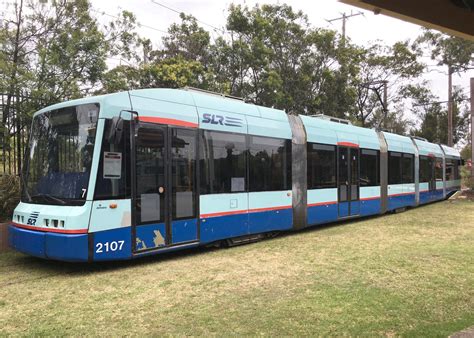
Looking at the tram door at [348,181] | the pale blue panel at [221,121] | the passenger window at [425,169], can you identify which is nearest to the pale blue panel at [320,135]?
the tram door at [348,181]

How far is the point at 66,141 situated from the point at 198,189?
254 cm

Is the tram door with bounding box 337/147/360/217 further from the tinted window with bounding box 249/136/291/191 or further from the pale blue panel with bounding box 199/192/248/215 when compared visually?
the pale blue panel with bounding box 199/192/248/215

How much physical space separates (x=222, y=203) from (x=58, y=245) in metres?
3.35

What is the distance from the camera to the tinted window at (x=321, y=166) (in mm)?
11609

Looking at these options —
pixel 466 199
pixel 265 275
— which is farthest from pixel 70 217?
pixel 466 199

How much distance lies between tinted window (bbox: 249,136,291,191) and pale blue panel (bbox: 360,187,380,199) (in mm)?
4294

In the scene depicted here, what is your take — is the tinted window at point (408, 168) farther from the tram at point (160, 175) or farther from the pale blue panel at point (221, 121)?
the pale blue panel at point (221, 121)

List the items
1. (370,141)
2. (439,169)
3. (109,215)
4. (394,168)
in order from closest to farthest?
(109,215) → (370,141) → (394,168) → (439,169)

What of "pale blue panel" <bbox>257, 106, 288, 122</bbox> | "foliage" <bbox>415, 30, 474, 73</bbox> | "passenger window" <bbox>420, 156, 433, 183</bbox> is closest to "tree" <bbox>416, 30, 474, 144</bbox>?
"foliage" <bbox>415, 30, 474, 73</bbox>

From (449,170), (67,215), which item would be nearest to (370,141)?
(67,215)

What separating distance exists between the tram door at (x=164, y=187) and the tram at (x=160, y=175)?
18 millimetres

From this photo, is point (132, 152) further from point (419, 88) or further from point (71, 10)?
point (419, 88)

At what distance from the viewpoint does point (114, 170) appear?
22.8 feet

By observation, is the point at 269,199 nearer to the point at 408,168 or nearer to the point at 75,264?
the point at 75,264
